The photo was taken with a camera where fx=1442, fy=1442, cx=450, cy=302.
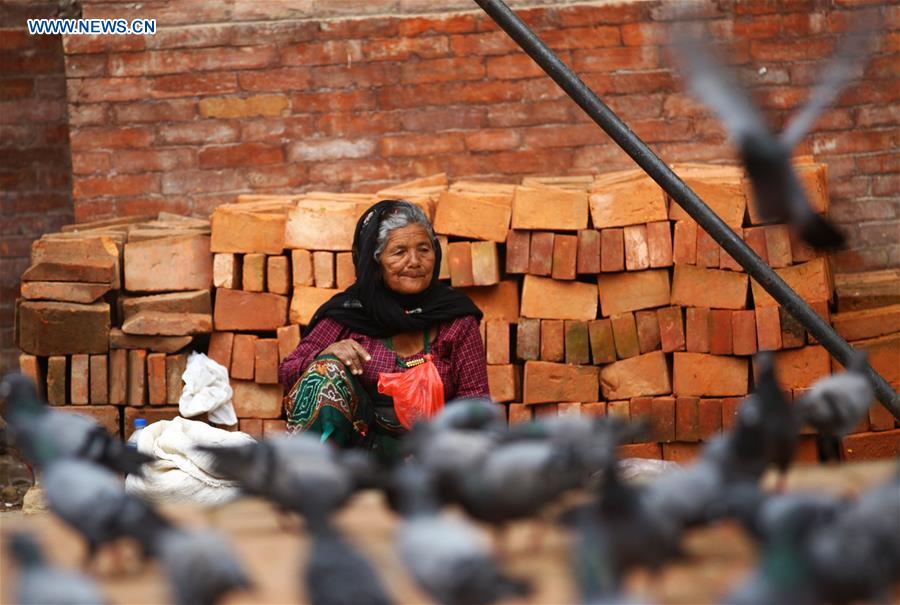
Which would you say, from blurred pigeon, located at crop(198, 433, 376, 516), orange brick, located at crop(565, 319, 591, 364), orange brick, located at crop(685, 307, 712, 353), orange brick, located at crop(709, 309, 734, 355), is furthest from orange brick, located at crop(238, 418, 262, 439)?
blurred pigeon, located at crop(198, 433, 376, 516)

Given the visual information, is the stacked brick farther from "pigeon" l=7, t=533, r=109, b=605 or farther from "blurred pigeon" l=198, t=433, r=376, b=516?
"pigeon" l=7, t=533, r=109, b=605

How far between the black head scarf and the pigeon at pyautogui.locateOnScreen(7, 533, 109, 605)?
10.6ft

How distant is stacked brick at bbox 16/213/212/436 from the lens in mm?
6652

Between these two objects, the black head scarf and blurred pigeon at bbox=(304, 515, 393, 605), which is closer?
blurred pigeon at bbox=(304, 515, 393, 605)

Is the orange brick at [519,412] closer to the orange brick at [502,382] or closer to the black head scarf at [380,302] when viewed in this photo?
the orange brick at [502,382]

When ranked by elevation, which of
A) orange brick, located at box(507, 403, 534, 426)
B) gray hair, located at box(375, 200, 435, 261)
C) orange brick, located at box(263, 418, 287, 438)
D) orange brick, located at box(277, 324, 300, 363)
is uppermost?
gray hair, located at box(375, 200, 435, 261)

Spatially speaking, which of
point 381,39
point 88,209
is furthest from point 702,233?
point 88,209

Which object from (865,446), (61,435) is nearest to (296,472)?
(61,435)

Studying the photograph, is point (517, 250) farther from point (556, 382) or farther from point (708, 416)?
point (708, 416)

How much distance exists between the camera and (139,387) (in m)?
6.69

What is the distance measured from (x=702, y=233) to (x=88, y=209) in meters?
3.20

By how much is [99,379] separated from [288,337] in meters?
0.92

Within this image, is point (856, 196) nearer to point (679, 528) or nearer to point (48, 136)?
point (48, 136)

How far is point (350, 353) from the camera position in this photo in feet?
18.3
